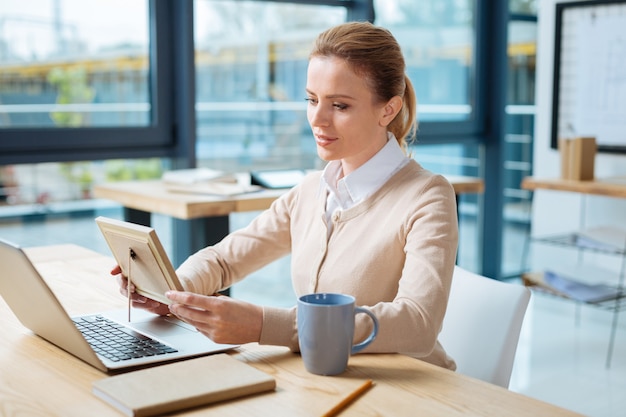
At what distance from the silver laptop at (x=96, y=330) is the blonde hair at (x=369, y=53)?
0.60m

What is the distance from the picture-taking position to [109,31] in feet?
11.2

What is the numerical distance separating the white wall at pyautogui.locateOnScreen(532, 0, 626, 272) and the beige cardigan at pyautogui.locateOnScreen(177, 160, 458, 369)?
2.89 meters

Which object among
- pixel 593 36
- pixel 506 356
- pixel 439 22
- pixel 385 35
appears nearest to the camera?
pixel 506 356

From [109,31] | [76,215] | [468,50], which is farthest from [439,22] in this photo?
[76,215]

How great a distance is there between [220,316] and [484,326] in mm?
577

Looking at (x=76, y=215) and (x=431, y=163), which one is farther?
(x=431, y=163)

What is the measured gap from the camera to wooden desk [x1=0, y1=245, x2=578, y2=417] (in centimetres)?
108

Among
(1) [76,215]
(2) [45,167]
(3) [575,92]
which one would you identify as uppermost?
(3) [575,92]

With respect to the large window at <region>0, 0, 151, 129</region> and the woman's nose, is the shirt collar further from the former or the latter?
the large window at <region>0, 0, 151, 129</region>

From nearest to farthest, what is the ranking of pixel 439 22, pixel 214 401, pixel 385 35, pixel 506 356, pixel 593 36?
pixel 214 401, pixel 506 356, pixel 385 35, pixel 593 36, pixel 439 22

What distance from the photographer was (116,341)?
4.43 feet

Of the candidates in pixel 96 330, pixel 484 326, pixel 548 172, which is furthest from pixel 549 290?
pixel 96 330

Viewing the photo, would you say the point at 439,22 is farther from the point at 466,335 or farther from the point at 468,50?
the point at 466,335

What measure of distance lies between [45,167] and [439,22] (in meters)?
2.35
